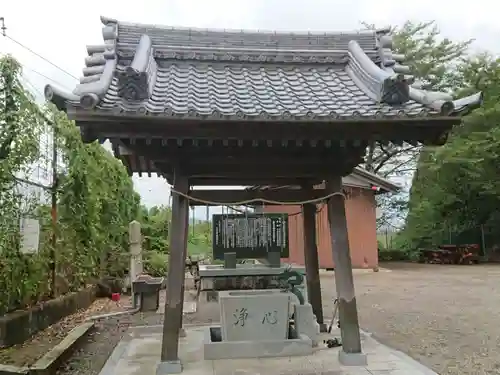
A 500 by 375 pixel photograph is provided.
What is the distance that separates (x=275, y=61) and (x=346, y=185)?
1199 centimetres

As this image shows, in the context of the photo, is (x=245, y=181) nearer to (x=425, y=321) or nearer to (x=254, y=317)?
(x=254, y=317)

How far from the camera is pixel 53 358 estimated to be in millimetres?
6352

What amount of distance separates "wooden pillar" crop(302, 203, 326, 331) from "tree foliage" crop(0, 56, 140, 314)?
4298 mm

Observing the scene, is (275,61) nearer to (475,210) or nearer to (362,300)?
(362,300)

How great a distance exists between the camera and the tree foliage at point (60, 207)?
7.41 metres

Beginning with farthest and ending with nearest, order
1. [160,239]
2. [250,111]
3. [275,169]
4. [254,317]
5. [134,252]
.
Result: [160,239] → [134,252] → [254,317] → [275,169] → [250,111]

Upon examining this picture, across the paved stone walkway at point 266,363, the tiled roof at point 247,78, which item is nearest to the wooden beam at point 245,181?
the tiled roof at point 247,78

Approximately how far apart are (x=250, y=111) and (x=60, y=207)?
19.6 feet

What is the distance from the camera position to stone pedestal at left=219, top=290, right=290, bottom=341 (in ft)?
21.5

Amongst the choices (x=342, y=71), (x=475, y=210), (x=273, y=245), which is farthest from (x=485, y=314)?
(x=475, y=210)

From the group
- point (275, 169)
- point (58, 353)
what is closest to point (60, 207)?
point (58, 353)

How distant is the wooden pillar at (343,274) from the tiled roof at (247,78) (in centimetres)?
121

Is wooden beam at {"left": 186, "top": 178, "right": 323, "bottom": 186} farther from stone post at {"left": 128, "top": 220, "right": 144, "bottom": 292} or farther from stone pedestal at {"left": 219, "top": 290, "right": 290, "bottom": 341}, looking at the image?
stone post at {"left": 128, "top": 220, "right": 144, "bottom": 292}

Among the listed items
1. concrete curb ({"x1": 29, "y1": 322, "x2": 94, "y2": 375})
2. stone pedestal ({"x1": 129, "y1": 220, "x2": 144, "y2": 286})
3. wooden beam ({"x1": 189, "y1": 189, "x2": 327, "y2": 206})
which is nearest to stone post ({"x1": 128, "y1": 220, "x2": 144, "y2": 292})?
stone pedestal ({"x1": 129, "y1": 220, "x2": 144, "y2": 286})
